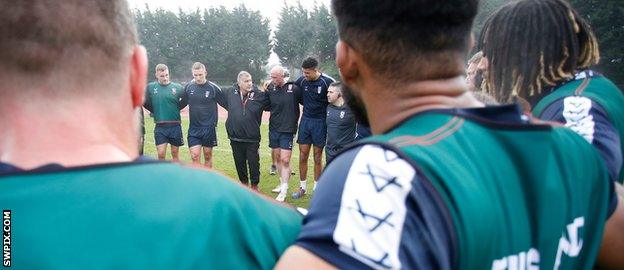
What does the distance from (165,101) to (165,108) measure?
145mm

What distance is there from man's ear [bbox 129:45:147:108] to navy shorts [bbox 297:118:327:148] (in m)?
7.66

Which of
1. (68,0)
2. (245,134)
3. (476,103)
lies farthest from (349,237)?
(245,134)

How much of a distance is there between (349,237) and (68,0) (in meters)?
0.79

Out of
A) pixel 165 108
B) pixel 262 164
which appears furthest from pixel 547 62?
pixel 262 164

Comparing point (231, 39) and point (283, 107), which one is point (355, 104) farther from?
point (231, 39)

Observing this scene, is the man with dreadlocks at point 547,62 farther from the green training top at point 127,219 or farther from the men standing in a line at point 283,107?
the men standing in a line at point 283,107

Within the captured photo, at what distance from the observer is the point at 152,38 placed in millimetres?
49344

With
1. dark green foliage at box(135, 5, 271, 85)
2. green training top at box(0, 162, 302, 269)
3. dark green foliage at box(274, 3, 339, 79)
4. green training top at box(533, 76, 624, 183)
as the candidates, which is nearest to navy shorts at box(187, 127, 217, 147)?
green training top at box(533, 76, 624, 183)

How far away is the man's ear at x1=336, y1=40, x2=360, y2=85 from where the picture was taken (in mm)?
1339

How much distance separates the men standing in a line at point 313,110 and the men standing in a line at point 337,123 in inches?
18.0

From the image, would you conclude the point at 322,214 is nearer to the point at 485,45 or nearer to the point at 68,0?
the point at 68,0

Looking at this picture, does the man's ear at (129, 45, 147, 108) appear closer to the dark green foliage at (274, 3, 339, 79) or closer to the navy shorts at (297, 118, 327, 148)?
the navy shorts at (297, 118, 327, 148)

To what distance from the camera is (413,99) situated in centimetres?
127

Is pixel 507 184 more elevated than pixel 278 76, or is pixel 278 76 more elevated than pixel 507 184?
pixel 278 76
